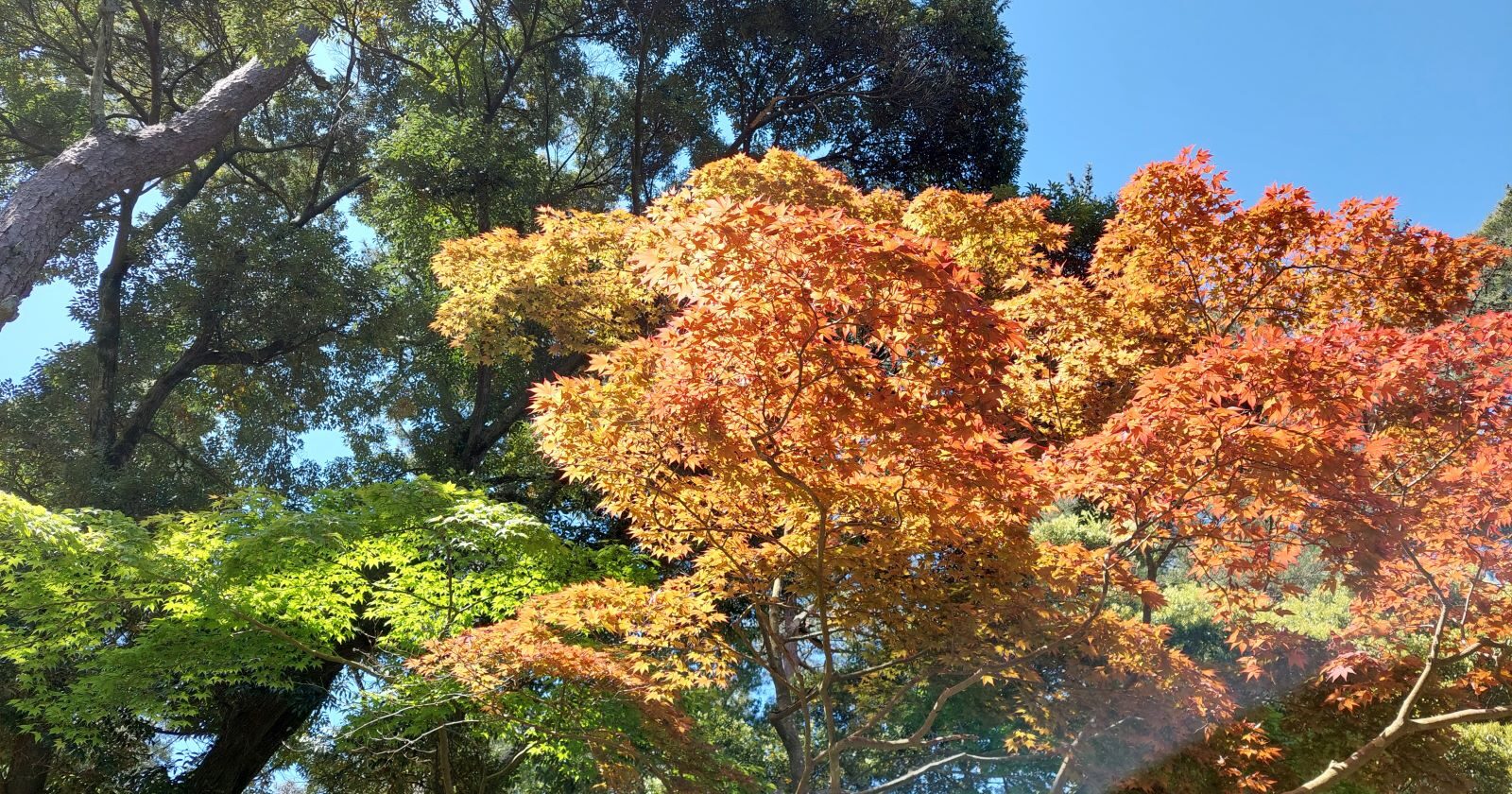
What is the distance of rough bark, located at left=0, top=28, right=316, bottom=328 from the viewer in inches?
283

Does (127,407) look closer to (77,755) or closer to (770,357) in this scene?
(77,755)

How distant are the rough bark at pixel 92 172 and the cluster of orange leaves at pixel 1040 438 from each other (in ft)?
17.2

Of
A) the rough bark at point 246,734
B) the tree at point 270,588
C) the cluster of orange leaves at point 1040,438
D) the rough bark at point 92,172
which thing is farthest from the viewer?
the rough bark at point 246,734

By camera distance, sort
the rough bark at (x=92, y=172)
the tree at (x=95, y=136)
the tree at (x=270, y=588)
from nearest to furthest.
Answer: the tree at (x=270, y=588) → the rough bark at (x=92, y=172) → the tree at (x=95, y=136)

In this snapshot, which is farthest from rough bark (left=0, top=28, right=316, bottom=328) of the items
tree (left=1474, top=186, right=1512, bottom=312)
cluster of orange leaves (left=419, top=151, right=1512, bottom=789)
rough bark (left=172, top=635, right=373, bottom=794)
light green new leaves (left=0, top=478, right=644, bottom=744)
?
tree (left=1474, top=186, right=1512, bottom=312)

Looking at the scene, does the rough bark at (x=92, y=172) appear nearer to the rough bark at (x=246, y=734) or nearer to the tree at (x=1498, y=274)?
the rough bark at (x=246, y=734)

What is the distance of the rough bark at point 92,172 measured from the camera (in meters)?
7.20

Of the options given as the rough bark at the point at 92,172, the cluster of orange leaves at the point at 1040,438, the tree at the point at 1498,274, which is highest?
the tree at the point at 1498,274

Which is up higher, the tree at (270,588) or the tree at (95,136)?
the tree at (95,136)

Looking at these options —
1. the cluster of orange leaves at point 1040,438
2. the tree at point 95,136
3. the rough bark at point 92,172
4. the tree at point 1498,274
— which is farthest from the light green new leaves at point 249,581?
the tree at point 1498,274

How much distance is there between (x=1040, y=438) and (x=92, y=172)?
833 centimetres

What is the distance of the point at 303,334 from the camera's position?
10172 millimetres

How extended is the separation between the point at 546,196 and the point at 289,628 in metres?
6.41

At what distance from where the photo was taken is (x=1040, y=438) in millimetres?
6434
